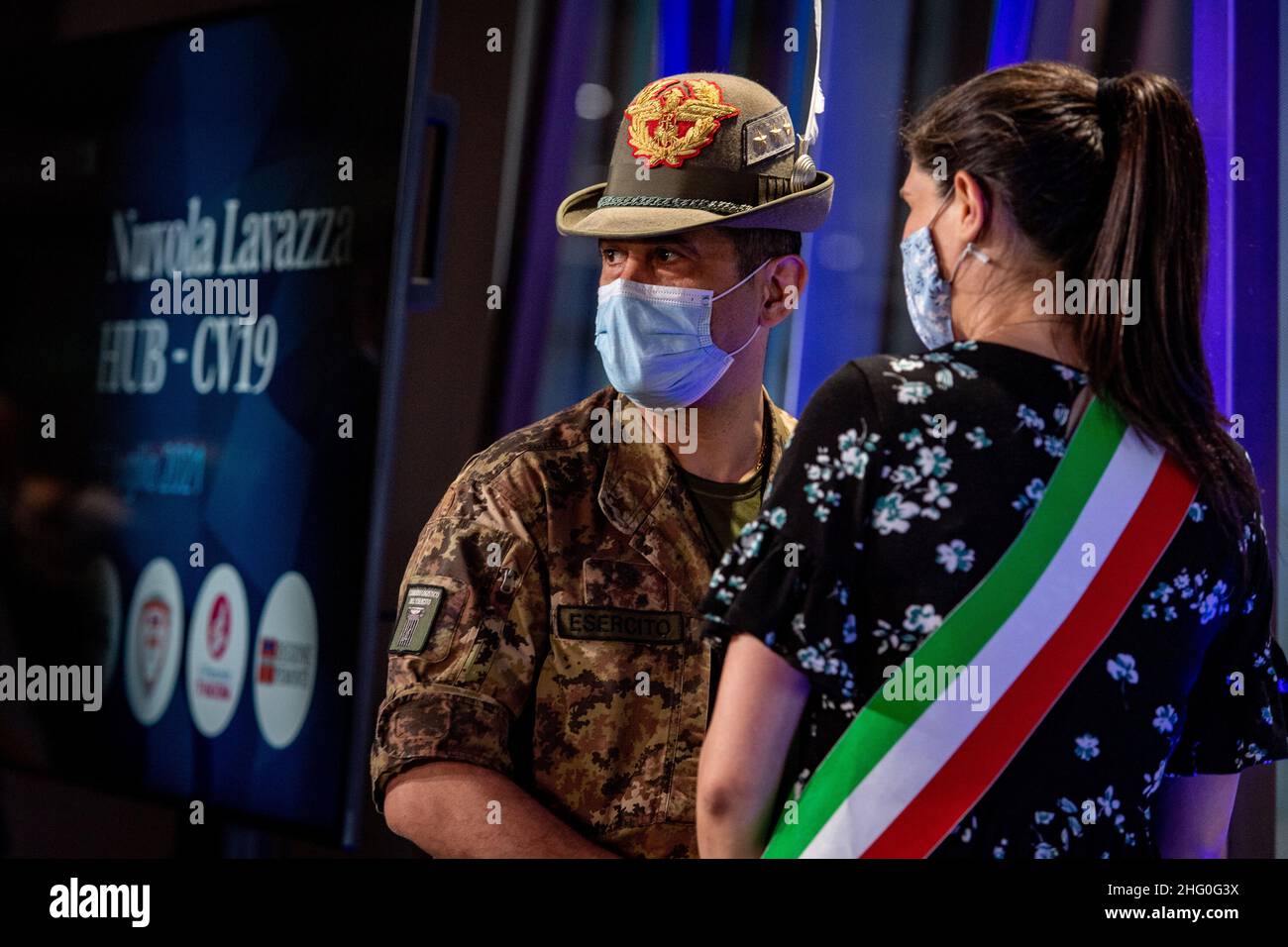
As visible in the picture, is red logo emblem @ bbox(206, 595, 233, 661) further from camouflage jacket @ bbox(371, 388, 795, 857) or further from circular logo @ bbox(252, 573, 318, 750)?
camouflage jacket @ bbox(371, 388, 795, 857)

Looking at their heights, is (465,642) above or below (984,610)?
below

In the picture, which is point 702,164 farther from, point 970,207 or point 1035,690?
point 1035,690

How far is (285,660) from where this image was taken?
2.76 metres

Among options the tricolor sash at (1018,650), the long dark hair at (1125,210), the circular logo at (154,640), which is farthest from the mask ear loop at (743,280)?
the circular logo at (154,640)

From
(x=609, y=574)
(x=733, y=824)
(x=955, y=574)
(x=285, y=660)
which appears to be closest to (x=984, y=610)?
(x=955, y=574)

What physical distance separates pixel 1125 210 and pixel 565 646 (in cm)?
97

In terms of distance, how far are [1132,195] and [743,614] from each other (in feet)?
2.11

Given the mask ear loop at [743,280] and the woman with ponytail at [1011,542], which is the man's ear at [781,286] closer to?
the mask ear loop at [743,280]

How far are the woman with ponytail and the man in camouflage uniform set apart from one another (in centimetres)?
41

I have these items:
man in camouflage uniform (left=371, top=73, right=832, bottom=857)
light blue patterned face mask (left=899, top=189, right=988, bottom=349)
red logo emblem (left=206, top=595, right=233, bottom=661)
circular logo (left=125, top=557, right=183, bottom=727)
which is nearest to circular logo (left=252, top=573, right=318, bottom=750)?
red logo emblem (left=206, top=595, right=233, bottom=661)

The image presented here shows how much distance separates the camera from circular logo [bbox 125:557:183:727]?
298 centimetres

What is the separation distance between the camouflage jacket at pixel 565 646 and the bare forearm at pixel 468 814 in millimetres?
30
